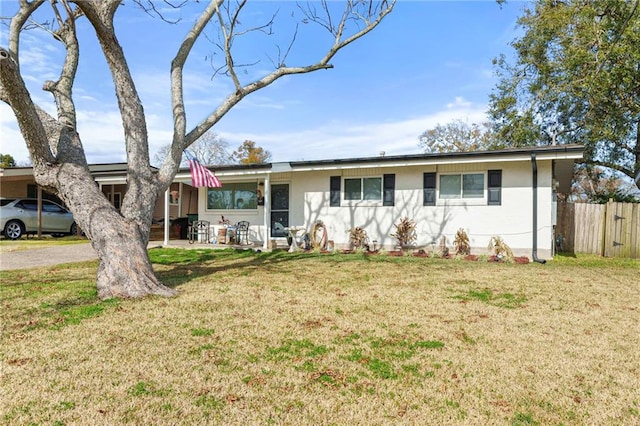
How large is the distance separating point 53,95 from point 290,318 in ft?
18.9

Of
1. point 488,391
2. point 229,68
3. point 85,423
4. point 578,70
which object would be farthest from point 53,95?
point 578,70

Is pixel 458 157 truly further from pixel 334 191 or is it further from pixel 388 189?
pixel 334 191

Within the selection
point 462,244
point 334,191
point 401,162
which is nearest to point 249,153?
point 334,191

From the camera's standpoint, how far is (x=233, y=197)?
566 inches

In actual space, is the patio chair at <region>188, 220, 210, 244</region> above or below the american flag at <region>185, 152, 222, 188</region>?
below

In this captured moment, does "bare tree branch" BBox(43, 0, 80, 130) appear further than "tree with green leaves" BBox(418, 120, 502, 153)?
No

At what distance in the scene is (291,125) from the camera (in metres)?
23.8

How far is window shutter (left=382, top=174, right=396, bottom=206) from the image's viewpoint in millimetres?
11918

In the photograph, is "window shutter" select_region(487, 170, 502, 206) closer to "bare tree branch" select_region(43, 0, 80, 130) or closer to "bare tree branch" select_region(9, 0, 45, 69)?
"bare tree branch" select_region(43, 0, 80, 130)

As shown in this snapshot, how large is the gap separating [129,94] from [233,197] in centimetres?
A: 800

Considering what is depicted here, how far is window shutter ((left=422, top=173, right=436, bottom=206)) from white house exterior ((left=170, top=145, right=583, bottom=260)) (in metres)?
0.03

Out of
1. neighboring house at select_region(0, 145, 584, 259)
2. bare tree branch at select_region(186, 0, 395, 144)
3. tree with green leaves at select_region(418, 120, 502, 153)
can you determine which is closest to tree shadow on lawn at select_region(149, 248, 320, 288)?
neighboring house at select_region(0, 145, 584, 259)

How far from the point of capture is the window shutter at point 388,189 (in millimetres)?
11918

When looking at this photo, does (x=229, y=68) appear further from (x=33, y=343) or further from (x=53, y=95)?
(x=33, y=343)
